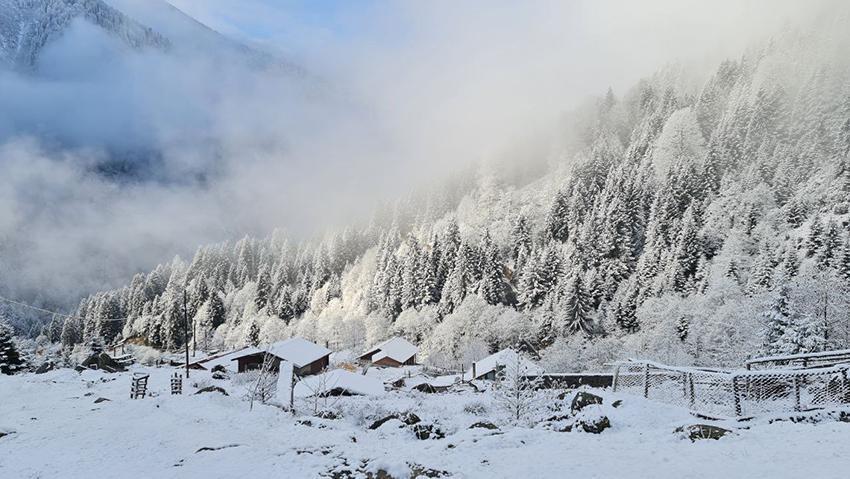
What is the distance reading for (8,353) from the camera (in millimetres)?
61594

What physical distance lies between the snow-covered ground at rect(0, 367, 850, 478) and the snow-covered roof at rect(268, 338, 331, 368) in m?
41.7

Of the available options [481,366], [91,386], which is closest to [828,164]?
[481,366]

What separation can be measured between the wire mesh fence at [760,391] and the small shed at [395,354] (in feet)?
233

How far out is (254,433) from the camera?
20312mm

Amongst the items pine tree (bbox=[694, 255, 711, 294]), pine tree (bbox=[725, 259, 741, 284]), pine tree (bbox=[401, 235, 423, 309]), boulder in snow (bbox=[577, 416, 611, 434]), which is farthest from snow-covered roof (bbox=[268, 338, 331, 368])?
pine tree (bbox=[725, 259, 741, 284])

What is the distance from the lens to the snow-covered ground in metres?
10.7

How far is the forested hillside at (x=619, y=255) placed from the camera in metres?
68.9

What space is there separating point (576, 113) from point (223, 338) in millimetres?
139906

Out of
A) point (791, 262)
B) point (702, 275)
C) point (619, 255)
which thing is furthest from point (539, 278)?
point (791, 262)

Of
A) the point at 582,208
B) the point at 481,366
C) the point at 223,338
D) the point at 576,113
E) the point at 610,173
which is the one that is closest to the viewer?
the point at 481,366

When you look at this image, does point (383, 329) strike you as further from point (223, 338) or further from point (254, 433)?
point (254, 433)

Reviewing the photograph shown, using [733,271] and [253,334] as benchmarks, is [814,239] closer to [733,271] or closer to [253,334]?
[733,271]

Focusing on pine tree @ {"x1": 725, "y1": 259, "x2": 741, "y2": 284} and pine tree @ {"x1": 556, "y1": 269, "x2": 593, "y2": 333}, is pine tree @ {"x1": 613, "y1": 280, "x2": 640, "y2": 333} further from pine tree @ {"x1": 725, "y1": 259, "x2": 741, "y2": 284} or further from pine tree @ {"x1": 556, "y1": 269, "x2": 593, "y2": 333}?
pine tree @ {"x1": 725, "y1": 259, "x2": 741, "y2": 284}

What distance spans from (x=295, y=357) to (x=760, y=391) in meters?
64.3
